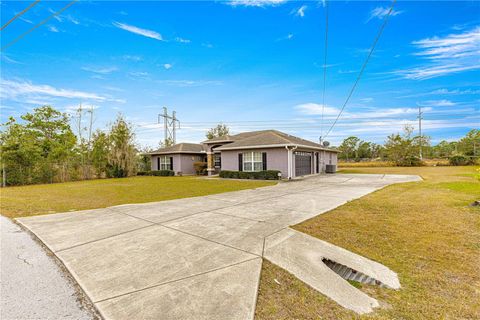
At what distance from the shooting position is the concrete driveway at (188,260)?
7.21 ft

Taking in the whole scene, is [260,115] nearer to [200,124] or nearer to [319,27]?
[200,124]

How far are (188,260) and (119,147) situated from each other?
21826 millimetres

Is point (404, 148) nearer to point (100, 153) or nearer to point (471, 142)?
point (471, 142)

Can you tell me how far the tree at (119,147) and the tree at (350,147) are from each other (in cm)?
5006

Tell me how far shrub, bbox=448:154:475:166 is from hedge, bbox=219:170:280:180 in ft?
109

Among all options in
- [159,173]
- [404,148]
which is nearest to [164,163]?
[159,173]

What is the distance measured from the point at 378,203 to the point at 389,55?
1156cm

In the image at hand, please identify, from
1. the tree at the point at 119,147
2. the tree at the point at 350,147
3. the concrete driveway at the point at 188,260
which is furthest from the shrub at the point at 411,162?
the tree at the point at 119,147

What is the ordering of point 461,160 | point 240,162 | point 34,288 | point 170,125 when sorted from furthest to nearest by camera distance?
point 170,125
point 461,160
point 240,162
point 34,288

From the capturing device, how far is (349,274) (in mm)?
2883

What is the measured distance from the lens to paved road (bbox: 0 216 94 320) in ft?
6.93

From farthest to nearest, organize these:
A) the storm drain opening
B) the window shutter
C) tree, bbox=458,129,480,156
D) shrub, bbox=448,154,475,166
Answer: tree, bbox=458,129,480,156 < shrub, bbox=448,154,475,166 < the window shutter < the storm drain opening

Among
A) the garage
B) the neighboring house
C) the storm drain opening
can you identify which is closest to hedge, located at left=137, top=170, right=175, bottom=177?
the neighboring house

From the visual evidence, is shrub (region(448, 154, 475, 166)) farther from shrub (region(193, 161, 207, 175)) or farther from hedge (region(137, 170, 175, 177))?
hedge (region(137, 170, 175, 177))
